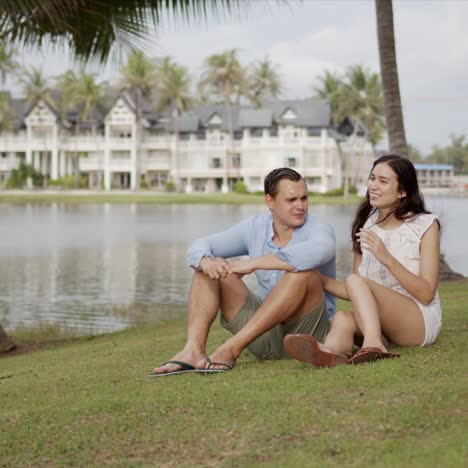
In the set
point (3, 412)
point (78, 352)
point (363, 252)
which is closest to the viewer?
point (3, 412)

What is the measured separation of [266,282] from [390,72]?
793 centimetres

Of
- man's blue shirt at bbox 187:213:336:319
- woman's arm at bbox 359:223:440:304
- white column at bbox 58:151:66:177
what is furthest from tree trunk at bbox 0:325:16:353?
white column at bbox 58:151:66:177

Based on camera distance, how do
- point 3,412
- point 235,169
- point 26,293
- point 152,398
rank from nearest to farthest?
point 152,398, point 3,412, point 26,293, point 235,169

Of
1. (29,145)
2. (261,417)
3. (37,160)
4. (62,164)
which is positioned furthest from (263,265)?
(37,160)

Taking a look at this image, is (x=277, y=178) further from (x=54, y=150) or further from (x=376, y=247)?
(x=54, y=150)

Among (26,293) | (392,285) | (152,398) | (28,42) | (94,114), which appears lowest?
(26,293)

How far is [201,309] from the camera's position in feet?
15.8

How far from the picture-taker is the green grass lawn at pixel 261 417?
3221mm

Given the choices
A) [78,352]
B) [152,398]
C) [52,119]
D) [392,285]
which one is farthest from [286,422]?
[52,119]

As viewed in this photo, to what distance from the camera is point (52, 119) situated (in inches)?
3041

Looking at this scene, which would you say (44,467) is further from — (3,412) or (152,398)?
(3,412)

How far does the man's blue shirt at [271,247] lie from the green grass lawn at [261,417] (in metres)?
0.52

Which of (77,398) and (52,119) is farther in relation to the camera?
(52,119)

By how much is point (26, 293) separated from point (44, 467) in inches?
520
